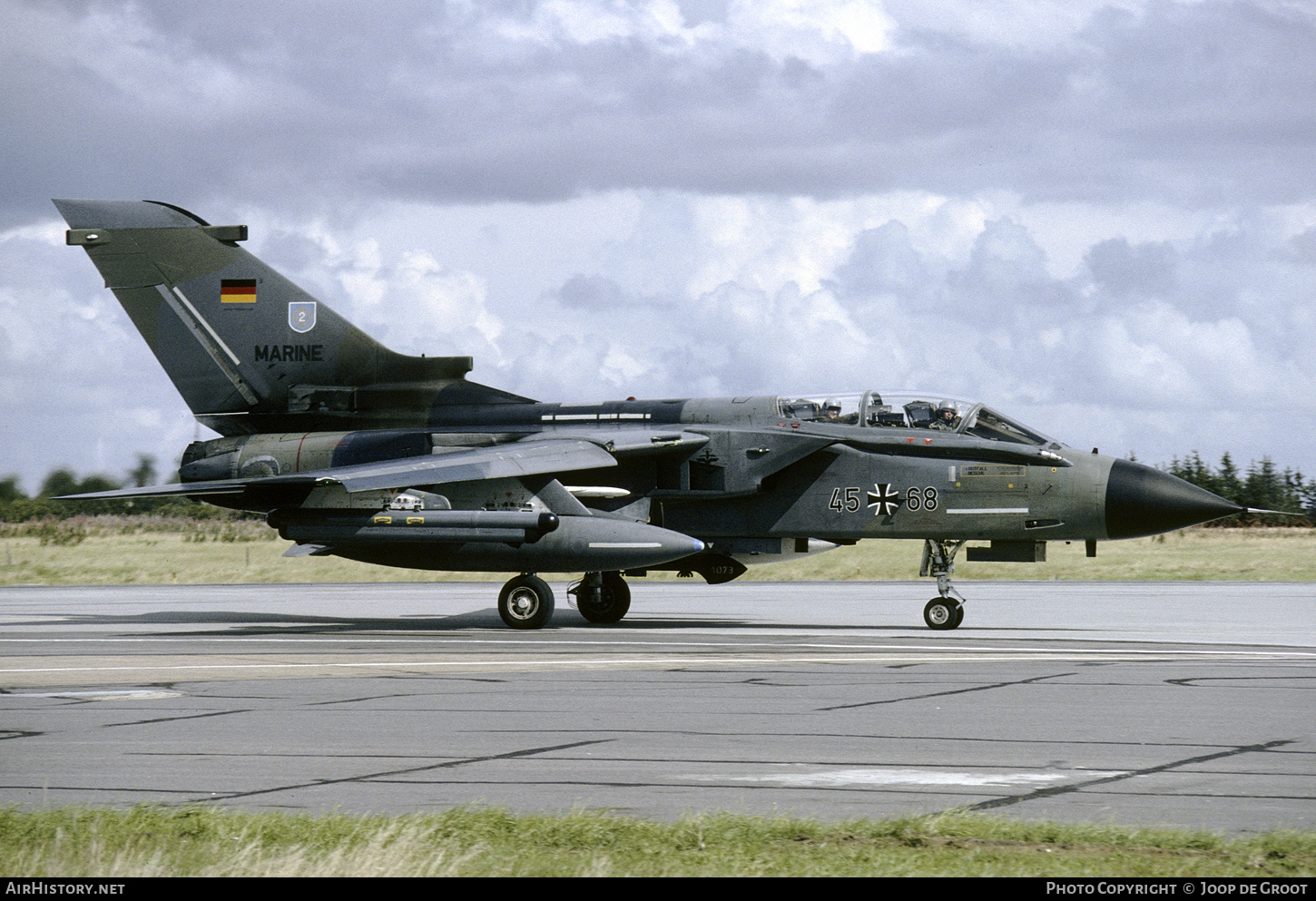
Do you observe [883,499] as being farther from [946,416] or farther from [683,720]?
[683,720]

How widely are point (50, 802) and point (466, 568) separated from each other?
512 inches

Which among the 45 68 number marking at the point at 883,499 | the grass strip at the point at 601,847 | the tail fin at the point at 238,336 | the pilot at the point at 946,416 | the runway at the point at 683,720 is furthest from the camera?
the tail fin at the point at 238,336

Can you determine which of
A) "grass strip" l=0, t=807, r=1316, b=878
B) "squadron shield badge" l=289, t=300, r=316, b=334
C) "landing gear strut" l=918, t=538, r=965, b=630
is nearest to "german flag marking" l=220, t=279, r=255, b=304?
"squadron shield badge" l=289, t=300, r=316, b=334

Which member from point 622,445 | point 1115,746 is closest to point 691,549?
point 622,445

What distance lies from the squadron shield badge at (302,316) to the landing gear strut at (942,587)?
10.8 meters

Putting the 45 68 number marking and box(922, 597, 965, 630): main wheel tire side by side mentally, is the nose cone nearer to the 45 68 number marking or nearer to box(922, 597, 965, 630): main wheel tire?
box(922, 597, 965, 630): main wheel tire

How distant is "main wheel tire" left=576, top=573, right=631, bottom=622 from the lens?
72.9 feet

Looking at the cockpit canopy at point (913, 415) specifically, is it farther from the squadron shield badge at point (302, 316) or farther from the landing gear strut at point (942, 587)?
the squadron shield badge at point (302, 316)

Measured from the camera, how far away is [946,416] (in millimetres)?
20578

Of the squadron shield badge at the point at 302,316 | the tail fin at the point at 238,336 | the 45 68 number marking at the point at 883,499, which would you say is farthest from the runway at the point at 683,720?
the squadron shield badge at the point at 302,316

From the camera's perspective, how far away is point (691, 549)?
63.4ft

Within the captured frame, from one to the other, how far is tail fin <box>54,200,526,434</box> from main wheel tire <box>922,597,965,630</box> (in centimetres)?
763

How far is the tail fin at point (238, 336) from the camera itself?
23.4 m
